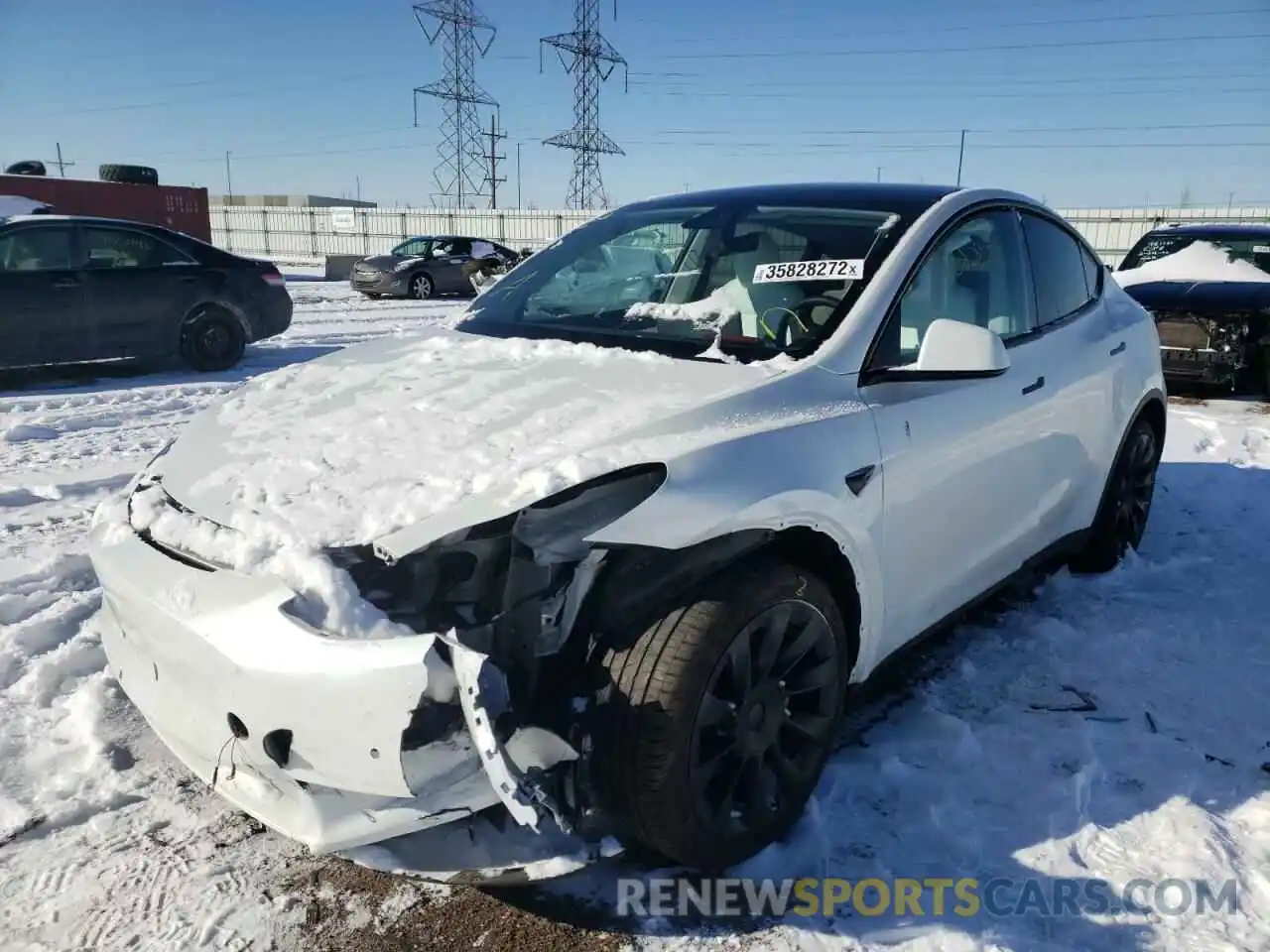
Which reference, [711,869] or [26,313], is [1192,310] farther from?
[26,313]

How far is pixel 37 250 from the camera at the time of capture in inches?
332

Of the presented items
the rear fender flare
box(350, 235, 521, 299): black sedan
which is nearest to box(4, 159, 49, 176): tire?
box(350, 235, 521, 299): black sedan

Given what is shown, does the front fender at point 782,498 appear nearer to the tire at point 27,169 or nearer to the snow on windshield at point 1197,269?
the snow on windshield at point 1197,269

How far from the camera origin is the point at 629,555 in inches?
84.4

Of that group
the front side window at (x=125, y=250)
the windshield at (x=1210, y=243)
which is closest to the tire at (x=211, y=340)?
the front side window at (x=125, y=250)

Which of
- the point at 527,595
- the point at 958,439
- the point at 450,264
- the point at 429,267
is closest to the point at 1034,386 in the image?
the point at 958,439

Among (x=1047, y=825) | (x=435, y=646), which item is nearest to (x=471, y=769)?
(x=435, y=646)

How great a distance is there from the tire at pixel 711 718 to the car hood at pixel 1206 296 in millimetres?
7190

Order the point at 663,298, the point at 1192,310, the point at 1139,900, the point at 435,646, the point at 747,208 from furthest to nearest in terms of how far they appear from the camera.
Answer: the point at 1192,310 → the point at 747,208 → the point at 663,298 → the point at 1139,900 → the point at 435,646

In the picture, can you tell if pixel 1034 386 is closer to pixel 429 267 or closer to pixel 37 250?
pixel 37 250

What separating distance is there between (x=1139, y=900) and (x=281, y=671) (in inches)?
79.0

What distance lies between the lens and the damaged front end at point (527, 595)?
197 cm

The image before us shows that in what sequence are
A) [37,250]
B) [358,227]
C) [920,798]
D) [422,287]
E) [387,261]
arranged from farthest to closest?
[358,227]
[422,287]
[387,261]
[37,250]
[920,798]

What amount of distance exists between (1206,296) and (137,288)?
9388 mm
